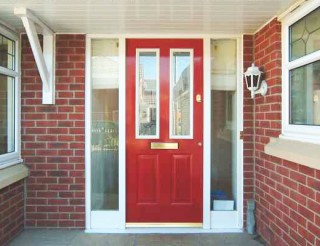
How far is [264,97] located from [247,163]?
0.89m

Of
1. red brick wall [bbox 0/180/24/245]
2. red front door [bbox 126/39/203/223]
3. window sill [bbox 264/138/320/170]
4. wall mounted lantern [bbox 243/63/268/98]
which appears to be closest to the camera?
window sill [bbox 264/138/320/170]

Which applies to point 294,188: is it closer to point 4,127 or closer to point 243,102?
point 243,102

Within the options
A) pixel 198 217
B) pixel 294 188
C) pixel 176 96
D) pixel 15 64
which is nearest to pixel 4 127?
pixel 15 64

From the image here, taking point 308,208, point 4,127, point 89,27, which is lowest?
point 308,208

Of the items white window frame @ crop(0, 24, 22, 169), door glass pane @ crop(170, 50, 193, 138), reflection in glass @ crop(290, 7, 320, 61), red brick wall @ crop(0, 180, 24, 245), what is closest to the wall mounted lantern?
reflection in glass @ crop(290, 7, 320, 61)

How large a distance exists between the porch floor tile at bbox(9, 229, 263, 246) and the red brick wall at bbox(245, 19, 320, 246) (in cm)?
36

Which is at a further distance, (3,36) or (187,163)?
(187,163)

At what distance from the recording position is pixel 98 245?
4.36m

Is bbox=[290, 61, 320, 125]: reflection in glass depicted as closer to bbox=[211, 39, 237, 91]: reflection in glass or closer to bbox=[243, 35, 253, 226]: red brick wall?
bbox=[243, 35, 253, 226]: red brick wall

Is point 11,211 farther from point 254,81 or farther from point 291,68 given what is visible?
point 291,68

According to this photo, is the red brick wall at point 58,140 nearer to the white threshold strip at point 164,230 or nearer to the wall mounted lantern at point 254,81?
the white threshold strip at point 164,230

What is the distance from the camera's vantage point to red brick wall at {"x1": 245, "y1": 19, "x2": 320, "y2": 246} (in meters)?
3.29

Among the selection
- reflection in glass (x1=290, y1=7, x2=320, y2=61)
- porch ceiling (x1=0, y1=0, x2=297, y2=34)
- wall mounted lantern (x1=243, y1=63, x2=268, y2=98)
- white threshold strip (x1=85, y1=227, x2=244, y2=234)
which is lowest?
white threshold strip (x1=85, y1=227, x2=244, y2=234)

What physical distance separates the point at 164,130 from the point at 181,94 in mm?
496
